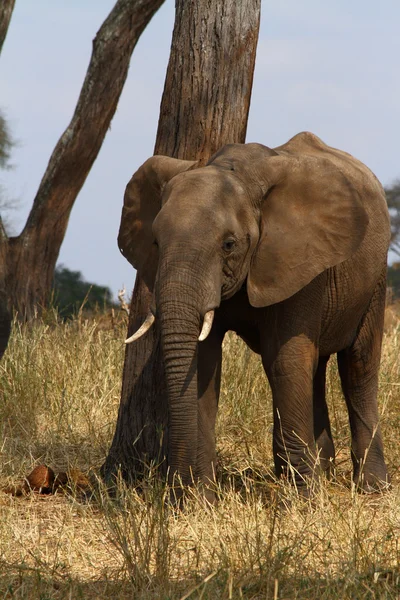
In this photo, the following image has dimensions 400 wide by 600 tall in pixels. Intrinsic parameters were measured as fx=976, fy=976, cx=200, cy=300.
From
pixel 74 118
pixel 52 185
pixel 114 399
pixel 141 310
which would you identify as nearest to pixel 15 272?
pixel 52 185

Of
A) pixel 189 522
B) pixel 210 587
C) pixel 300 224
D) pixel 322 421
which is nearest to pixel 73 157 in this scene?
pixel 322 421

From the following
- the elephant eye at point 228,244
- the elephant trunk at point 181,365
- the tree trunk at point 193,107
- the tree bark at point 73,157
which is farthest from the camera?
the tree bark at point 73,157

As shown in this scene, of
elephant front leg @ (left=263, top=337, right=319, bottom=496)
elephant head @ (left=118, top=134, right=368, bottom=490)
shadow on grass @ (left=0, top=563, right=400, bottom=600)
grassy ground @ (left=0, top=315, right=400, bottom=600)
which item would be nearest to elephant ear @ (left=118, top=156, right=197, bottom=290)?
elephant head @ (left=118, top=134, right=368, bottom=490)

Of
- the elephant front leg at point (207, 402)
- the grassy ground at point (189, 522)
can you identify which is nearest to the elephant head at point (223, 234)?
the elephant front leg at point (207, 402)

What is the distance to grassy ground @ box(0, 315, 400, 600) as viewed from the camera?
4.38m

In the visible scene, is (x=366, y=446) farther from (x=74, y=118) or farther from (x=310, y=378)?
(x=74, y=118)

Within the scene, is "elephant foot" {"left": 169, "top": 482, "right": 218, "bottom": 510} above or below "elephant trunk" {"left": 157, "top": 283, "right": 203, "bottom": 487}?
below

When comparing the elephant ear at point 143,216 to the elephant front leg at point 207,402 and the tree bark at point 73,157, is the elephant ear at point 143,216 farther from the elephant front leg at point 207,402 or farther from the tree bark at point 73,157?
the tree bark at point 73,157

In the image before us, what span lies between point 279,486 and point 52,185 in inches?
329

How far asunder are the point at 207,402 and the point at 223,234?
46.5 inches

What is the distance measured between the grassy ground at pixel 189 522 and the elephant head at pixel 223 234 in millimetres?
601

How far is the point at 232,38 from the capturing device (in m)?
6.71

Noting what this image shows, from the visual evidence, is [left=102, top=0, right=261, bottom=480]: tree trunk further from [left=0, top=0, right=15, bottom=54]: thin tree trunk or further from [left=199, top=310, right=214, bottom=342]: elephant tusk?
[left=0, top=0, right=15, bottom=54]: thin tree trunk

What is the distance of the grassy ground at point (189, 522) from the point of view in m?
4.38
